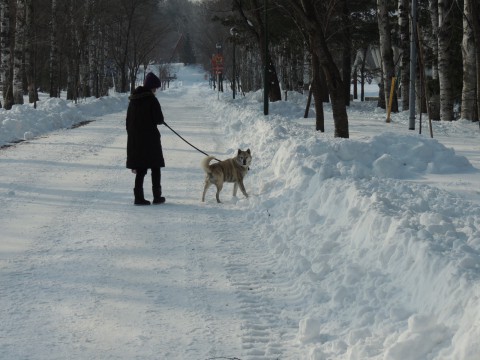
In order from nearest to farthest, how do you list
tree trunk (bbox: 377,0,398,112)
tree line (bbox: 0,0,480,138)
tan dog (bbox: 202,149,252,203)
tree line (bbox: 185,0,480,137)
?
tan dog (bbox: 202,149,252,203), tree line (bbox: 185,0,480,137), tree line (bbox: 0,0,480,138), tree trunk (bbox: 377,0,398,112)

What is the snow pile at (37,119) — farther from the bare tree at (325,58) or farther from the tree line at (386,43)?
the bare tree at (325,58)

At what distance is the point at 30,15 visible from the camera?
84.7 ft

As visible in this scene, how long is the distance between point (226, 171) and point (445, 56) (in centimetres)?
1441

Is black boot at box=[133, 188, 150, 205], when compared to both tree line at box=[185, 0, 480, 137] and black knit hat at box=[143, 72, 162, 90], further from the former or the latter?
tree line at box=[185, 0, 480, 137]

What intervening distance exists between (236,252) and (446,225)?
2.18m

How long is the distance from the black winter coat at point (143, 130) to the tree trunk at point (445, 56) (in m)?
14.6

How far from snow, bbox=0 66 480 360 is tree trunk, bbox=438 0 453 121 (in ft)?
37.5

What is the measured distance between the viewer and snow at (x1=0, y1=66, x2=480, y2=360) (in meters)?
3.73

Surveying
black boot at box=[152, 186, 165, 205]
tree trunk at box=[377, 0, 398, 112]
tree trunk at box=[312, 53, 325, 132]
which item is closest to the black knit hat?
black boot at box=[152, 186, 165, 205]

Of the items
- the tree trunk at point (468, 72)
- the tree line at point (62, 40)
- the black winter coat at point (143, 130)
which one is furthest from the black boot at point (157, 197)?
the tree line at point (62, 40)

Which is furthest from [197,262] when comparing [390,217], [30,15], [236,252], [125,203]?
[30,15]

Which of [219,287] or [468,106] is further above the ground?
[468,106]

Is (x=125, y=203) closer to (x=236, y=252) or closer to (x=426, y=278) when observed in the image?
(x=236, y=252)

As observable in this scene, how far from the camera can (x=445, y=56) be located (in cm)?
2042
